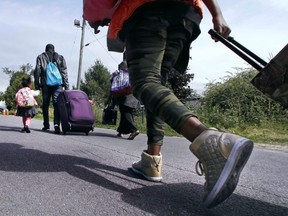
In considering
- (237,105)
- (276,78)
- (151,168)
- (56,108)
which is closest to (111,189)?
(151,168)

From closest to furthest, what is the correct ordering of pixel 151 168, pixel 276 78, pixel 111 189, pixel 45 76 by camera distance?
pixel 276 78 → pixel 111 189 → pixel 151 168 → pixel 45 76

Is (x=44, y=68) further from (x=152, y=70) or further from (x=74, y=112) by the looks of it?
(x=152, y=70)

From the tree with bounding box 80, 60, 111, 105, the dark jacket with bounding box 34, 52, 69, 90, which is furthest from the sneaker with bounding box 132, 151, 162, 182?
the tree with bounding box 80, 60, 111, 105

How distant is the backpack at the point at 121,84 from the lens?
239 inches

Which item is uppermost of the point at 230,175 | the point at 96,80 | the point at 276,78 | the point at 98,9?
the point at 96,80

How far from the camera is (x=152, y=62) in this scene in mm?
2000

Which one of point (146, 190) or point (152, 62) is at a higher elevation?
point (152, 62)

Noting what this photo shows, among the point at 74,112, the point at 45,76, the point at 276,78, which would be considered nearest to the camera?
the point at 276,78

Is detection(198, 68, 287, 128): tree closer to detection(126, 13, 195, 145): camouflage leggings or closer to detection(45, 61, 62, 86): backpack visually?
detection(45, 61, 62, 86): backpack

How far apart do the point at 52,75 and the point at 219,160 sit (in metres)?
5.29

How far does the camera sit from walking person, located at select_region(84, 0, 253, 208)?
1554 mm

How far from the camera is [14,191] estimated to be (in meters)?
1.90

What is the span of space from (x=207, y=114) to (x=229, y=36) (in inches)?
364

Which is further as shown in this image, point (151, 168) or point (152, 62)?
point (151, 168)
